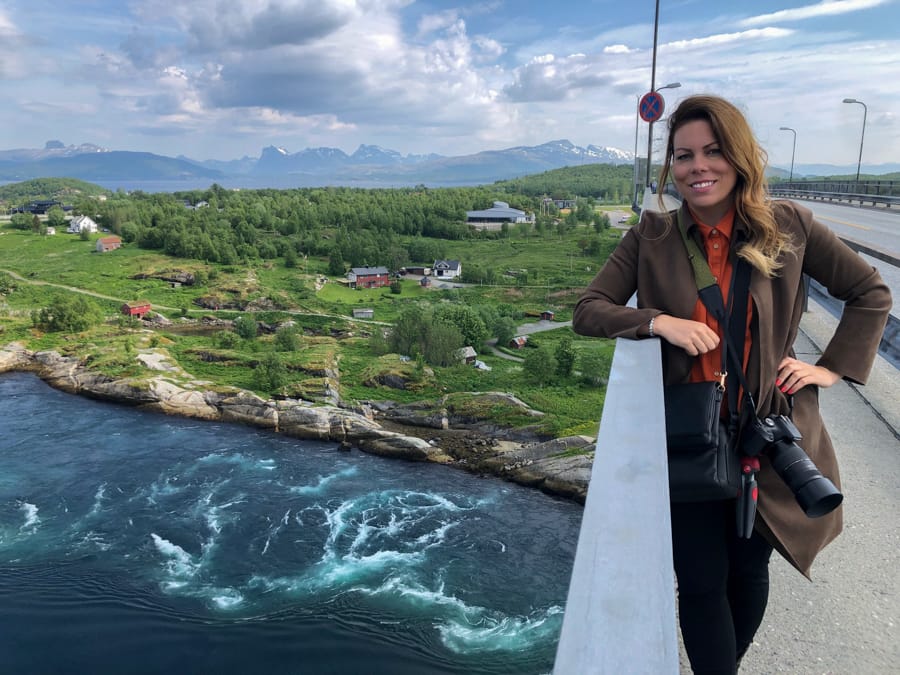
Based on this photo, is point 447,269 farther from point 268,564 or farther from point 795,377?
point 795,377

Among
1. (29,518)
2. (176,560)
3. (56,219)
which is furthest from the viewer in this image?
(56,219)

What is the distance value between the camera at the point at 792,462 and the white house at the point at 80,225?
10154 centimetres

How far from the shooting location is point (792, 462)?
73.9 inches

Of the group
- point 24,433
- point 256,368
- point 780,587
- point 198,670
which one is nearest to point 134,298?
point 256,368

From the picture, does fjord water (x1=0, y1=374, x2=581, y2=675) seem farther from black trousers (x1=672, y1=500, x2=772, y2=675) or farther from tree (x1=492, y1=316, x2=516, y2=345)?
tree (x1=492, y1=316, x2=516, y2=345)

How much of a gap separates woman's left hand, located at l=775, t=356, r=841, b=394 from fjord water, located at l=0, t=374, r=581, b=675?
15993 mm

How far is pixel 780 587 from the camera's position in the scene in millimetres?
3240

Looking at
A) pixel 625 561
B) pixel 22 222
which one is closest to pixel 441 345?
pixel 625 561

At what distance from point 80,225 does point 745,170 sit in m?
104

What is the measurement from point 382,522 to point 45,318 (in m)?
38.4

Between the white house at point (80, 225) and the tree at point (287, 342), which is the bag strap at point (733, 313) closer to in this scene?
the tree at point (287, 342)

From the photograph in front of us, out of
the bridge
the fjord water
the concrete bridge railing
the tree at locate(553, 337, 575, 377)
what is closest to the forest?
the tree at locate(553, 337, 575, 377)

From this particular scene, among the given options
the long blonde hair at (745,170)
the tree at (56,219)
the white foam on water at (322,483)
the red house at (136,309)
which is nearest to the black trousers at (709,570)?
the long blonde hair at (745,170)

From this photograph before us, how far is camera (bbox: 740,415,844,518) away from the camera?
1.80 m
